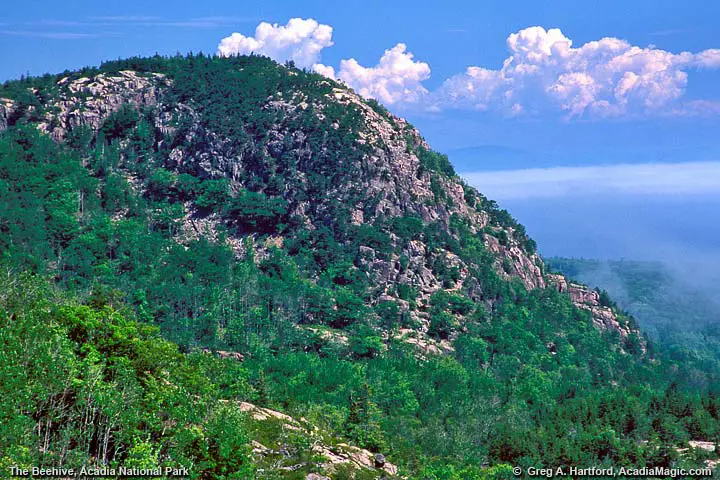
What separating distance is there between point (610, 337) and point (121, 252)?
111 meters

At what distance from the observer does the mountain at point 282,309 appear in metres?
59.8

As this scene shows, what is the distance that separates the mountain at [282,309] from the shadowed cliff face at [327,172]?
0.55 m

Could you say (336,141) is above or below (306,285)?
above

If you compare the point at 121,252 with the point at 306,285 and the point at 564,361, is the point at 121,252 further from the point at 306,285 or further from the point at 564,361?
the point at 564,361

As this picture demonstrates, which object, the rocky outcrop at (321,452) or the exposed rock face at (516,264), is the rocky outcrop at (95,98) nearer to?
the exposed rock face at (516,264)

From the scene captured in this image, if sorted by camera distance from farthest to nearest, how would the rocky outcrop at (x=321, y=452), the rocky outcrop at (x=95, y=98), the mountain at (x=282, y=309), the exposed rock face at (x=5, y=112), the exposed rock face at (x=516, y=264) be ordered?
1. the exposed rock face at (x=516, y=264)
2. the rocky outcrop at (x=95, y=98)
3. the exposed rock face at (x=5, y=112)
4. the rocky outcrop at (x=321, y=452)
5. the mountain at (x=282, y=309)

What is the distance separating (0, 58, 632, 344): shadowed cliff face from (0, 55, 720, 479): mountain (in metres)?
0.55

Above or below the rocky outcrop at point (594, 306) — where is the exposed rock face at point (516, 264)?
above

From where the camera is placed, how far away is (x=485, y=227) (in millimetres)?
193125

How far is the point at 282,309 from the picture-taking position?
147 meters

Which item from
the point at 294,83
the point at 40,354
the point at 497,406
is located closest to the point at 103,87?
the point at 294,83

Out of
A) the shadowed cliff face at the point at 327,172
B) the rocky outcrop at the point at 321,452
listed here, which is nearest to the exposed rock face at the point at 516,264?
the shadowed cliff face at the point at 327,172

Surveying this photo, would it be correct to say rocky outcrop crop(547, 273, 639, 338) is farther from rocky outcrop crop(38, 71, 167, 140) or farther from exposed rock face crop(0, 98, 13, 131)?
exposed rock face crop(0, 98, 13, 131)

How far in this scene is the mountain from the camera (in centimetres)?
5981
